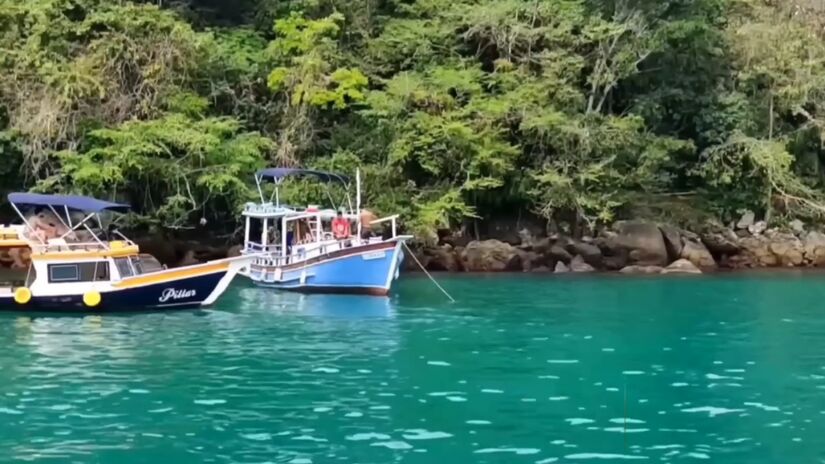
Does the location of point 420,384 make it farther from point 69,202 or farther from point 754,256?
point 754,256

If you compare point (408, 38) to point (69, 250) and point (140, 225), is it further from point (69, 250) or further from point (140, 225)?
point (69, 250)

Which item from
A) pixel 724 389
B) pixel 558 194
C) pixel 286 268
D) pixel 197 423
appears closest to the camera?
pixel 197 423

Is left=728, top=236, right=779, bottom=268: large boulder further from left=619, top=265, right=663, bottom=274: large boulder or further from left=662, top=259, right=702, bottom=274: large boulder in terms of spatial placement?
left=619, top=265, right=663, bottom=274: large boulder

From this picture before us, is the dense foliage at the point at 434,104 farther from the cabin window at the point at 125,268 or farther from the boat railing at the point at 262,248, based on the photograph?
the cabin window at the point at 125,268

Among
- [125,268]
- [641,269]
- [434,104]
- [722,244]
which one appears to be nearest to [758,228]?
[722,244]

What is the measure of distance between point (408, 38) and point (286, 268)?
12955 mm

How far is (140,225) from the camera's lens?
3747 centimetres

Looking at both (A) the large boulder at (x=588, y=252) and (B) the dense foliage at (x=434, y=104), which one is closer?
(B) the dense foliage at (x=434, y=104)

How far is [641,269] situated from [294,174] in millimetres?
12188

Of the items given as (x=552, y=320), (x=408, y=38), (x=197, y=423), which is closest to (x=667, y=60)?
(x=408, y=38)

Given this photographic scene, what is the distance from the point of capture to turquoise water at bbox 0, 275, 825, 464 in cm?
1260

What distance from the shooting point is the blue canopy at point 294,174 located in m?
33.7

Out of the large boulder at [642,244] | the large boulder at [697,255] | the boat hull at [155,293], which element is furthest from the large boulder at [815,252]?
the boat hull at [155,293]

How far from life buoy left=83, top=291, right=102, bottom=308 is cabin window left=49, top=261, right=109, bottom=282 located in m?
0.34
